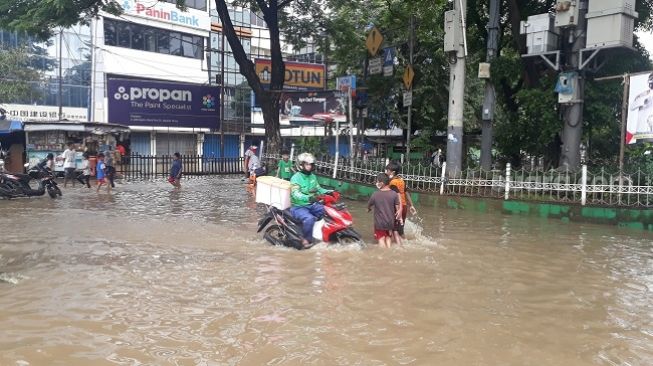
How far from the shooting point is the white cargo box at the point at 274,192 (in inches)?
341

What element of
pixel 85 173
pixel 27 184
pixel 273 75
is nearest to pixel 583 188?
pixel 273 75

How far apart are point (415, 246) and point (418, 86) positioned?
47.5 feet

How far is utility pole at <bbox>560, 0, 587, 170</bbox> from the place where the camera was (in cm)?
1373

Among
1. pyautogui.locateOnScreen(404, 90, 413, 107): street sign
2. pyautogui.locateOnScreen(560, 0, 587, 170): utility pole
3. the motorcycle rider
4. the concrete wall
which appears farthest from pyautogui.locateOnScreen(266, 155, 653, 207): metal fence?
the motorcycle rider

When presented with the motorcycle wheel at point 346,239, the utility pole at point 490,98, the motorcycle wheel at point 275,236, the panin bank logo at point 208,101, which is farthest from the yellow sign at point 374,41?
the motorcycle wheel at point 346,239

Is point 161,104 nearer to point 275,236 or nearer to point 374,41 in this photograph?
point 374,41

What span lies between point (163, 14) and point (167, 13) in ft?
1.05

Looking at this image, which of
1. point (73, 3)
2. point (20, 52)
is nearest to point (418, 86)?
point (73, 3)

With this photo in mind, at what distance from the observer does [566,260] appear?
8312 mm

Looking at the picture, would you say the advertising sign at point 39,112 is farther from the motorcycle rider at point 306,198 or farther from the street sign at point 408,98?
the motorcycle rider at point 306,198

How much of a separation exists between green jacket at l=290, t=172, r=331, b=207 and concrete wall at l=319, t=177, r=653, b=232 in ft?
21.9

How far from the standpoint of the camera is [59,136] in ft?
75.2

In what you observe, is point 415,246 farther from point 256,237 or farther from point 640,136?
point 640,136

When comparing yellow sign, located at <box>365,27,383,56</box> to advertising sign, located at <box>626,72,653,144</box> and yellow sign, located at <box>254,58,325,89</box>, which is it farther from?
advertising sign, located at <box>626,72,653,144</box>
